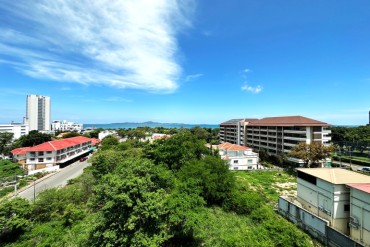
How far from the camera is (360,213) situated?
48.9ft

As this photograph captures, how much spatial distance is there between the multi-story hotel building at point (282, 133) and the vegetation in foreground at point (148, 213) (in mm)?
23591

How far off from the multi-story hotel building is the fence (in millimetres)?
29513

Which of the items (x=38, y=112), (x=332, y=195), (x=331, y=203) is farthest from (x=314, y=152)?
(x=38, y=112)

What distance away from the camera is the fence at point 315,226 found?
576 inches

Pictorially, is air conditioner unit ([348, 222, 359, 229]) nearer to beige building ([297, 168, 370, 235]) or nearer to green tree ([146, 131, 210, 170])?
beige building ([297, 168, 370, 235])

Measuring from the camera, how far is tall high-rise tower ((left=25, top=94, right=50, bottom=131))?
119438mm

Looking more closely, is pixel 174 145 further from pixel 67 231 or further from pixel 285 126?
pixel 285 126

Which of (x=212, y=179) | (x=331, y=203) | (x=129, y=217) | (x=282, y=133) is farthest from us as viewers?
(x=282, y=133)

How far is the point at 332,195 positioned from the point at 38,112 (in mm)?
148227

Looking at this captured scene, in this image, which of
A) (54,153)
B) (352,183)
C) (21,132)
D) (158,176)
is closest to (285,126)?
(352,183)

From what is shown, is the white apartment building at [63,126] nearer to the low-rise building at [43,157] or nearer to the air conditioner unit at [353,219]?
the low-rise building at [43,157]

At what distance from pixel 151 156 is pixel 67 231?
16.9m

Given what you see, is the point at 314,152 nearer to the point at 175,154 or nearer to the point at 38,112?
the point at 175,154

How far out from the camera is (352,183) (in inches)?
638
